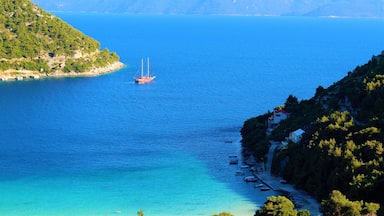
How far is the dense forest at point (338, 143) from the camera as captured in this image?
116 ft

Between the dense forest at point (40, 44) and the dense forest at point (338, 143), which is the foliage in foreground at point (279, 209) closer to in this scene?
the dense forest at point (338, 143)

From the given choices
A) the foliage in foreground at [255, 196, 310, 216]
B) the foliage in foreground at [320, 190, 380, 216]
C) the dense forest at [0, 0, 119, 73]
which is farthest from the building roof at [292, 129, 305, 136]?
the dense forest at [0, 0, 119, 73]

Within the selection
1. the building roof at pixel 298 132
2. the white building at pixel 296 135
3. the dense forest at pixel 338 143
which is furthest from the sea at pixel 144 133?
the building roof at pixel 298 132

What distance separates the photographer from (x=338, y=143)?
40.7m

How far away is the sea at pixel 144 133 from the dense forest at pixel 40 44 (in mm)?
4792

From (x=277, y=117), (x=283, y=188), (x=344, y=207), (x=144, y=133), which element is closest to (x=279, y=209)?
(x=344, y=207)

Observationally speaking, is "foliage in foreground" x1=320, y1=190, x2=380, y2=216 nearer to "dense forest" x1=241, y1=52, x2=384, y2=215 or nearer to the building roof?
"dense forest" x1=241, y1=52, x2=384, y2=215

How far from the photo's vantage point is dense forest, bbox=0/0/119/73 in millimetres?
90938

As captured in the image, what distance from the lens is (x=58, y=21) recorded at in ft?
340

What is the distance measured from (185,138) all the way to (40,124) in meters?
13.4

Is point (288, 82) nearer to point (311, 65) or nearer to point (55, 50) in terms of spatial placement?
point (311, 65)

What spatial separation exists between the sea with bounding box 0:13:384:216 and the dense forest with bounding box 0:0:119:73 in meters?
4.79

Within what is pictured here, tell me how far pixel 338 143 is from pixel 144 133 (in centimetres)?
1906

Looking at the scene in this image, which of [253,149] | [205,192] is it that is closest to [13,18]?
[253,149]
